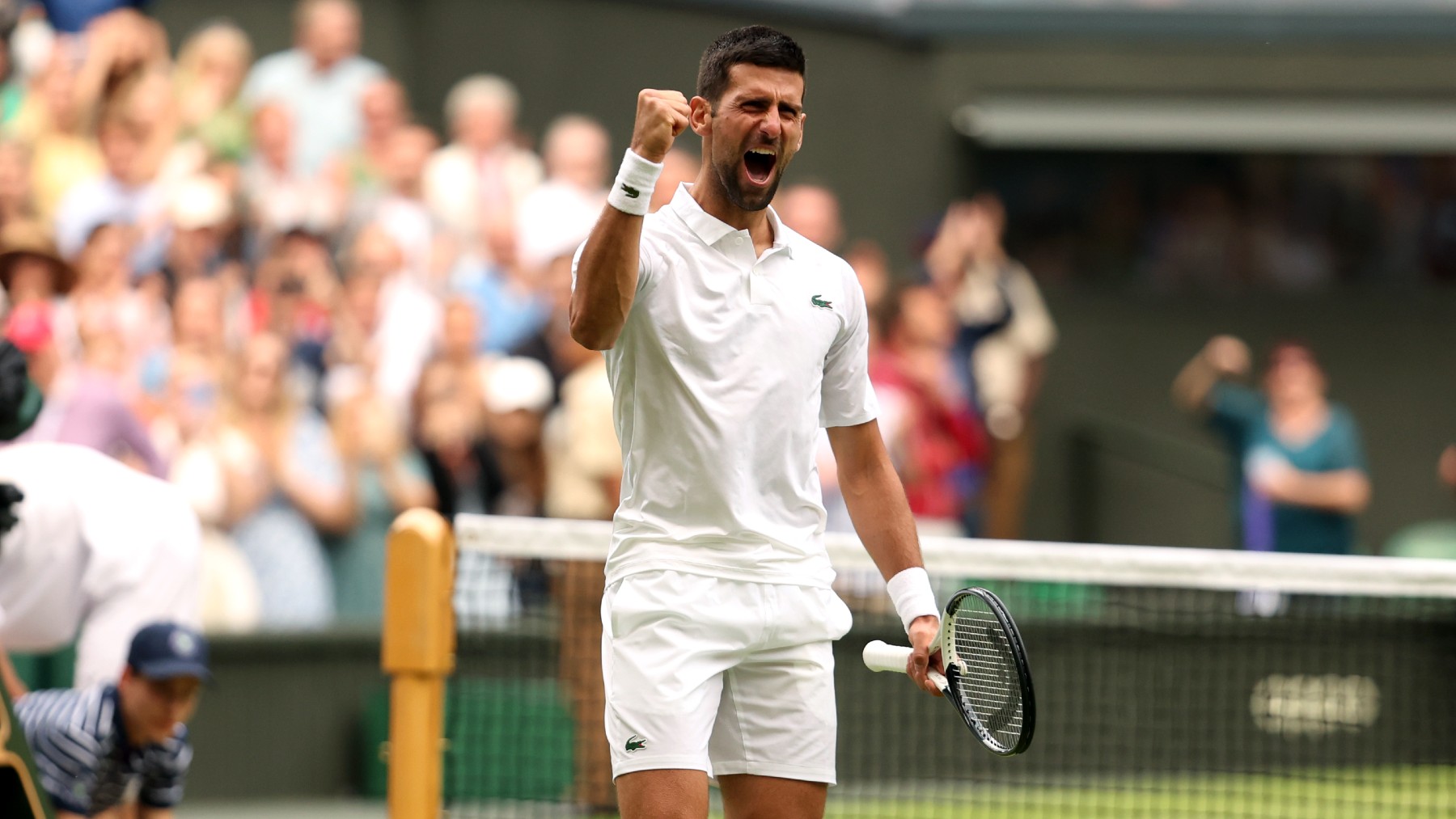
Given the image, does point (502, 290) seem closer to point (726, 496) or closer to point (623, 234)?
point (726, 496)

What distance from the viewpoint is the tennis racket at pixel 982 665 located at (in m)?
4.15

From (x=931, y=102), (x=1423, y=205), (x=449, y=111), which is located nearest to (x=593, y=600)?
(x=449, y=111)

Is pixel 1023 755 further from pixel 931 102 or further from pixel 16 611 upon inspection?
pixel 931 102

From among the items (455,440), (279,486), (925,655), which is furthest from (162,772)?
(455,440)

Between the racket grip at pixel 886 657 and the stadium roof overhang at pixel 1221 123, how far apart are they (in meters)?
10.8

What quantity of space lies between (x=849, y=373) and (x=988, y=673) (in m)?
0.74

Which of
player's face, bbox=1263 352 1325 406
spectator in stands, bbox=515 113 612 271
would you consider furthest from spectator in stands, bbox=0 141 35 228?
player's face, bbox=1263 352 1325 406

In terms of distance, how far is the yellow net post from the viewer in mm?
5793

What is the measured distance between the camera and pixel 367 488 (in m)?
9.73

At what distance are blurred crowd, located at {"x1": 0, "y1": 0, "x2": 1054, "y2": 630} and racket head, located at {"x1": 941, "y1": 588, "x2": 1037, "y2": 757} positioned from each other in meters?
4.73

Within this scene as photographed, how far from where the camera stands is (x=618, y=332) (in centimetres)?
412

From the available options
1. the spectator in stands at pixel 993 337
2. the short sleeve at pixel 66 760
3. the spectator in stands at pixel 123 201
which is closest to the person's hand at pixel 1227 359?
the spectator in stands at pixel 993 337

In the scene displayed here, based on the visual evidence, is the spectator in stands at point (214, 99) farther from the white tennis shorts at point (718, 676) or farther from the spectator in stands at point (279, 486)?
the white tennis shorts at point (718, 676)

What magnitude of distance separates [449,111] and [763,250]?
8.29 m
